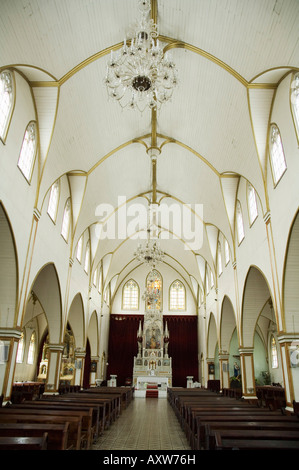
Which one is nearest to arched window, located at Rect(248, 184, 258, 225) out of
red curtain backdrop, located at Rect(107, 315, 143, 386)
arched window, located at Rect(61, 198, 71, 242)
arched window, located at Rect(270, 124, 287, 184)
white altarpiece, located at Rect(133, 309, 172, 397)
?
arched window, located at Rect(270, 124, 287, 184)

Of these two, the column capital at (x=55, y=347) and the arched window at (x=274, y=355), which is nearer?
the column capital at (x=55, y=347)

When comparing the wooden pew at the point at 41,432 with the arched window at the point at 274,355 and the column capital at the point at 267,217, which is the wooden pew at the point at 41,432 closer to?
the column capital at the point at 267,217

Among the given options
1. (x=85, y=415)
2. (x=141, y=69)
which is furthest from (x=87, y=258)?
(x=141, y=69)

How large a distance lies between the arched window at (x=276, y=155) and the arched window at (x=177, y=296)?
83.6 feet

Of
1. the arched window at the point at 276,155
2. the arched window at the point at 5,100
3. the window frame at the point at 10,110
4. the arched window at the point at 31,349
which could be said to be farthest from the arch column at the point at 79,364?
the arched window at the point at 276,155

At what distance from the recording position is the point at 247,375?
16.7 metres

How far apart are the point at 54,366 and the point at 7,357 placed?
647 centimetres

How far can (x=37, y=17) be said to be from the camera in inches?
382

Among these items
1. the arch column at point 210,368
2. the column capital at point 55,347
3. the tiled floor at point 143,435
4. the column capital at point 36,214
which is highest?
the column capital at point 36,214

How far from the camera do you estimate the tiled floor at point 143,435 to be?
870cm

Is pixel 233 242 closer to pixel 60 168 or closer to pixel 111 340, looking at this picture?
pixel 60 168

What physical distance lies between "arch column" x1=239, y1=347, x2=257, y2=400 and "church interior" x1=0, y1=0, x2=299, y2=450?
5cm

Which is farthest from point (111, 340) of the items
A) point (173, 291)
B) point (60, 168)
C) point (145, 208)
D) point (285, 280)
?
point (285, 280)

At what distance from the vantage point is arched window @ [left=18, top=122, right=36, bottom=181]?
11.8 meters
